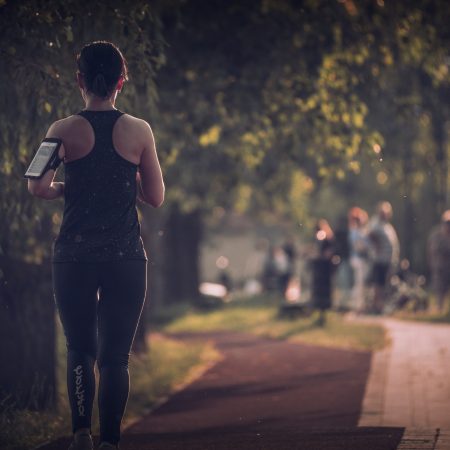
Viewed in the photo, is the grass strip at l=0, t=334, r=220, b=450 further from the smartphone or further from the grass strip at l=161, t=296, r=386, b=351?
the smartphone

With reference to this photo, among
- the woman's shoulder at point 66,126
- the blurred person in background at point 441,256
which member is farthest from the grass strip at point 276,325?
the woman's shoulder at point 66,126

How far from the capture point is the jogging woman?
527 centimetres

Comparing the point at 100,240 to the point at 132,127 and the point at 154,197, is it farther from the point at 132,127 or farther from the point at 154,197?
the point at 132,127

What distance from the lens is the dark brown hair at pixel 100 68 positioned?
5.35 metres

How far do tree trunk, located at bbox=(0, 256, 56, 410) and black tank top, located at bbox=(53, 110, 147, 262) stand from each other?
3.63m

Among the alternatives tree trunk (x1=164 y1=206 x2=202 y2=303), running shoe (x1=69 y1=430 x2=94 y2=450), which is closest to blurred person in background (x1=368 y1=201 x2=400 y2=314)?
tree trunk (x1=164 y1=206 x2=202 y2=303)

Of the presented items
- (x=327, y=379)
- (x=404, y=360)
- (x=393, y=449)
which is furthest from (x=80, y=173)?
(x=404, y=360)

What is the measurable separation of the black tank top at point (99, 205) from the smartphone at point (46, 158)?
0.11m

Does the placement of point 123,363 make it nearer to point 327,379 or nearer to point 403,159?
point 327,379

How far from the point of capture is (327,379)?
11.5m

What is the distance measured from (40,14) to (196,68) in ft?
12.1

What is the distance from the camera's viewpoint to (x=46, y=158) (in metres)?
5.24

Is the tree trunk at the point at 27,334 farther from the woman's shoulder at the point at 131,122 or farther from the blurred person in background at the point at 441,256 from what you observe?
the blurred person in background at the point at 441,256

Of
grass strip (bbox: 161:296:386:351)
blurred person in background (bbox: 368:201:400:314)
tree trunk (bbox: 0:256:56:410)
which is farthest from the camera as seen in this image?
blurred person in background (bbox: 368:201:400:314)
